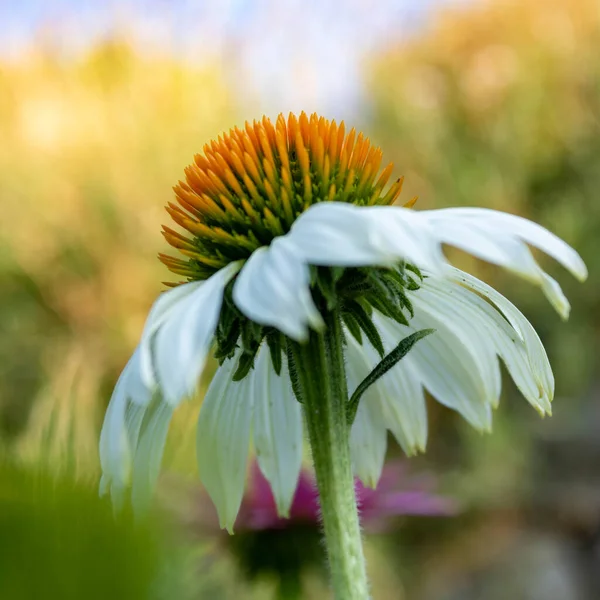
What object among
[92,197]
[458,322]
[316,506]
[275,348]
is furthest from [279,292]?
[92,197]

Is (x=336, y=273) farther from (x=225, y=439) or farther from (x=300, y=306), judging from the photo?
(x=225, y=439)

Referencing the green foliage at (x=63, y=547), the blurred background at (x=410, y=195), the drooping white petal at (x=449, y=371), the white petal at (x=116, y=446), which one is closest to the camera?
the green foliage at (x=63, y=547)

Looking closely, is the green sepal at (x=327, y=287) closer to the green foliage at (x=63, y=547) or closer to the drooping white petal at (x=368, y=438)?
the drooping white petal at (x=368, y=438)

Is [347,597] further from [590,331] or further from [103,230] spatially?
[590,331]

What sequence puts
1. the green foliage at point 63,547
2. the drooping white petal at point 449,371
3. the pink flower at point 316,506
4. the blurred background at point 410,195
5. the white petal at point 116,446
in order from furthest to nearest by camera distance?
the blurred background at point 410,195 → the pink flower at point 316,506 → the drooping white petal at point 449,371 → the white petal at point 116,446 → the green foliage at point 63,547

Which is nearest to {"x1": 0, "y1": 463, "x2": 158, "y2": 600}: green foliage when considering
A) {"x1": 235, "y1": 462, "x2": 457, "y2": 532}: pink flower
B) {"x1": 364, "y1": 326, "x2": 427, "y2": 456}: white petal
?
{"x1": 364, "y1": 326, "x2": 427, "y2": 456}: white petal

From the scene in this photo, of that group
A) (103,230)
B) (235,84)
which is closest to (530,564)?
(103,230)

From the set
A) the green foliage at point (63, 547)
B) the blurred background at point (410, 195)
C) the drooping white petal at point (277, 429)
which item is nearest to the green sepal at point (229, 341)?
the drooping white petal at point (277, 429)

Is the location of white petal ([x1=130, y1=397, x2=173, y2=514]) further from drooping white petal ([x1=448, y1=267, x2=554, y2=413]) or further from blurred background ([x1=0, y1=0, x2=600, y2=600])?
blurred background ([x1=0, y1=0, x2=600, y2=600])
